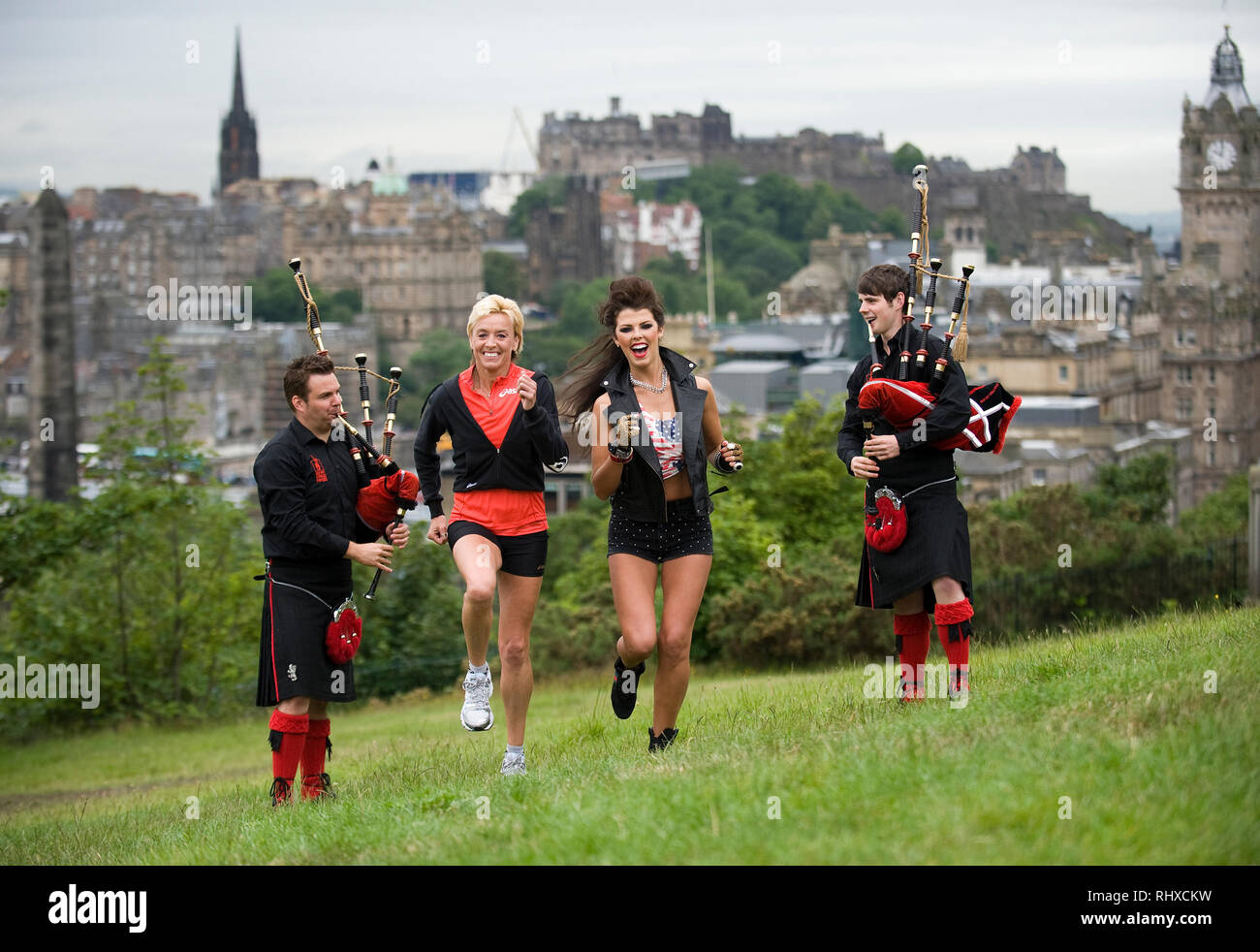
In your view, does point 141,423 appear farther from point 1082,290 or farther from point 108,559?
point 1082,290

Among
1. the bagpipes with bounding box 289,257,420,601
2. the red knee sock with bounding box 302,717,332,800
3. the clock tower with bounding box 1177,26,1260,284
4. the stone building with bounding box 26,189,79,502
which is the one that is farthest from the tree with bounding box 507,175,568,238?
the red knee sock with bounding box 302,717,332,800

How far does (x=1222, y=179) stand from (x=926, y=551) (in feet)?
425

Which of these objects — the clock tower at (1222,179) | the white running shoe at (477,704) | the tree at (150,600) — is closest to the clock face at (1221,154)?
the clock tower at (1222,179)

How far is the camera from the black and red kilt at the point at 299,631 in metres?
7.71

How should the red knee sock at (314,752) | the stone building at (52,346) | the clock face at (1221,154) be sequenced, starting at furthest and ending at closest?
the clock face at (1221,154) → the stone building at (52,346) → the red knee sock at (314,752)

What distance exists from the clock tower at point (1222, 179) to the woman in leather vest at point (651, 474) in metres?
122

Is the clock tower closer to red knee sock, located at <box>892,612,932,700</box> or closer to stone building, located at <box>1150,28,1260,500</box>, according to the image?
stone building, located at <box>1150,28,1260,500</box>

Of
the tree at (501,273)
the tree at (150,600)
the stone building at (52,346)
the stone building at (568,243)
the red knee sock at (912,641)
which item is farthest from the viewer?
the stone building at (568,243)

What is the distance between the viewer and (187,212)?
183 metres

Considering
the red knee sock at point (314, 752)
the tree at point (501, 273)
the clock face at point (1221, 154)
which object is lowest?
the red knee sock at point (314, 752)

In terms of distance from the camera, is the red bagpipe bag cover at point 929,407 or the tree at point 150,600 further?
the tree at point 150,600

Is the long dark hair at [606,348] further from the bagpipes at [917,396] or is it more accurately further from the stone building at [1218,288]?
the stone building at [1218,288]

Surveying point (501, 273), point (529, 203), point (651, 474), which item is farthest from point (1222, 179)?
point (651, 474)

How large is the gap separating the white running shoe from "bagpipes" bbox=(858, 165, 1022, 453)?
Answer: 2069mm
